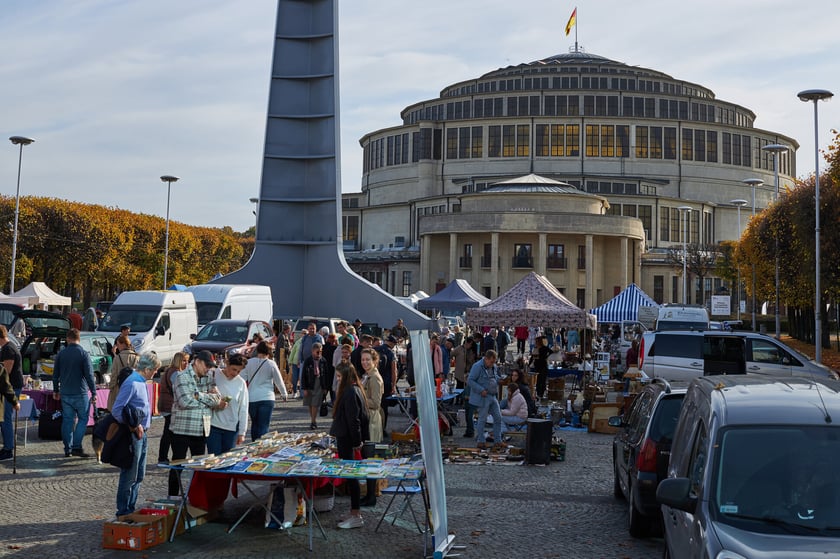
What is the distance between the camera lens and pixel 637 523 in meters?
9.23

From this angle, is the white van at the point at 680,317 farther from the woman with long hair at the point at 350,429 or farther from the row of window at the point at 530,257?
the row of window at the point at 530,257

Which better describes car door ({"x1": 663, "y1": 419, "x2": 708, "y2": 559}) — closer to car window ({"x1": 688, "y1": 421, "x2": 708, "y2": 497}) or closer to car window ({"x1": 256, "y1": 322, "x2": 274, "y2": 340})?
car window ({"x1": 688, "y1": 421, "x2": 708, "y2": 497})

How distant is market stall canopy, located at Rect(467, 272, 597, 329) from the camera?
21828 mm

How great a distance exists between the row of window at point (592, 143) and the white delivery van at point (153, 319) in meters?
59.1

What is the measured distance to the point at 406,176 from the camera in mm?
85438

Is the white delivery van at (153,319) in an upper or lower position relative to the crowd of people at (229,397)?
upper

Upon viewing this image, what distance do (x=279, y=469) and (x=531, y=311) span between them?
1380 centimetres

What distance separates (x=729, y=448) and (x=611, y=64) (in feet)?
286

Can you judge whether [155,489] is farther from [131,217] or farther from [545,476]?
[131,217]

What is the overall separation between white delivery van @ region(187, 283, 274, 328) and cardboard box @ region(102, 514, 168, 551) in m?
19.4

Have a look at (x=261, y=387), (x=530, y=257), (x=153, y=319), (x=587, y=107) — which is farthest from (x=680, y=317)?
(x=587, y=107)

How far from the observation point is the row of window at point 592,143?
8006 centimetres

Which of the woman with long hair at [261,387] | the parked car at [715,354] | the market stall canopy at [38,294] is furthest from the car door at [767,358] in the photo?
the market stall canopy at [38,294]

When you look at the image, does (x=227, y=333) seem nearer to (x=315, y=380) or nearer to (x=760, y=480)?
(x=315, y=380)
